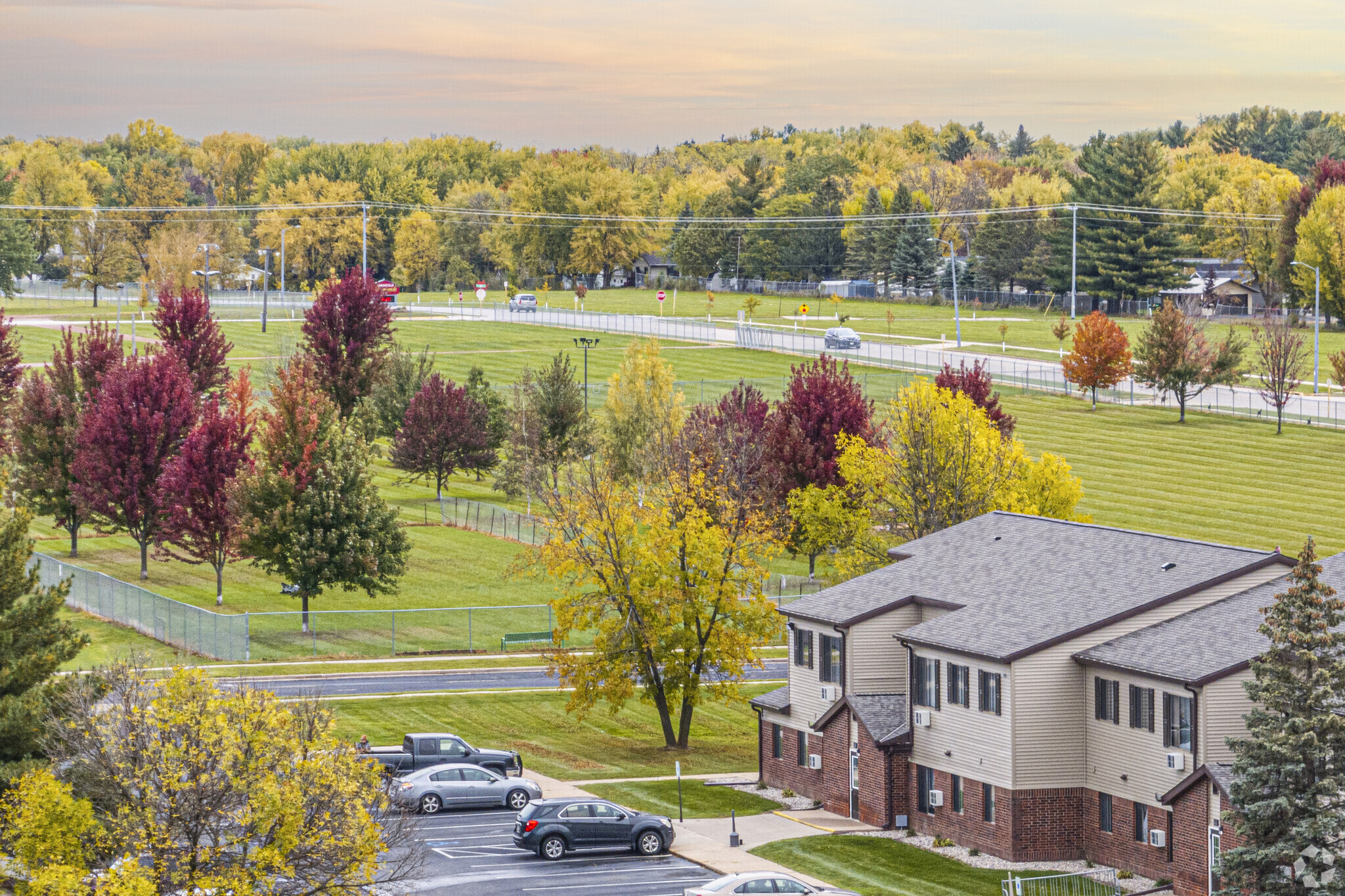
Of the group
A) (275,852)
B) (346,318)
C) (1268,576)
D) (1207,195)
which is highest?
(1207,195)

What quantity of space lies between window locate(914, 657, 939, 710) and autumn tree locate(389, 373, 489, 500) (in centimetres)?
5262

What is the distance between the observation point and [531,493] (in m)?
87.9

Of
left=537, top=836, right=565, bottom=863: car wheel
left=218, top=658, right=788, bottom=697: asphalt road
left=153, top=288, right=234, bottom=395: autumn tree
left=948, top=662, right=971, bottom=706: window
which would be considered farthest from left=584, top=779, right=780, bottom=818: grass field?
left=153, top=288, right=234, bottom=395: autumn tree

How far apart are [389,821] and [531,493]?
54.0 metres

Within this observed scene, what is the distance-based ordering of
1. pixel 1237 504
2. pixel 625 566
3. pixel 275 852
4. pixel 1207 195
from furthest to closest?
pixel 1207 195 < pixel 1237 504 < pixel 625 566 < pixel 275 852

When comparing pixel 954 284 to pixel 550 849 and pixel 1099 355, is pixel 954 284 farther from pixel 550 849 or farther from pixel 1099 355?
pixel 550 849

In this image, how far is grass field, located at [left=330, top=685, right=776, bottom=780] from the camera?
161ft

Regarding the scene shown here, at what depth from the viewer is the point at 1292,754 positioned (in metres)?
30.0

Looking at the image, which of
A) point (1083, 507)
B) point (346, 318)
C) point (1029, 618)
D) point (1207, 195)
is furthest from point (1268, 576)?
point (1207, 195)

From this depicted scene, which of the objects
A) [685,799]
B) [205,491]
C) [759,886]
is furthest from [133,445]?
[759,886]

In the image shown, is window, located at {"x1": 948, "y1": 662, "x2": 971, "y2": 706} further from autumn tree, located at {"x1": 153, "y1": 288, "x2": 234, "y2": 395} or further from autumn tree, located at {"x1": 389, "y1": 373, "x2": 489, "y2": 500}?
autumn tree, located at {"x1": 153, "y1": 288, "x2": 234, "y2": 395}

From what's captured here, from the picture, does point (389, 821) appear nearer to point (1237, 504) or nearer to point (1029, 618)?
point (1029, 618)

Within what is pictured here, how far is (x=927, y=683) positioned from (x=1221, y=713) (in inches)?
318

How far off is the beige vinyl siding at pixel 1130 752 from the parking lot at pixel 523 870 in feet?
30.4
